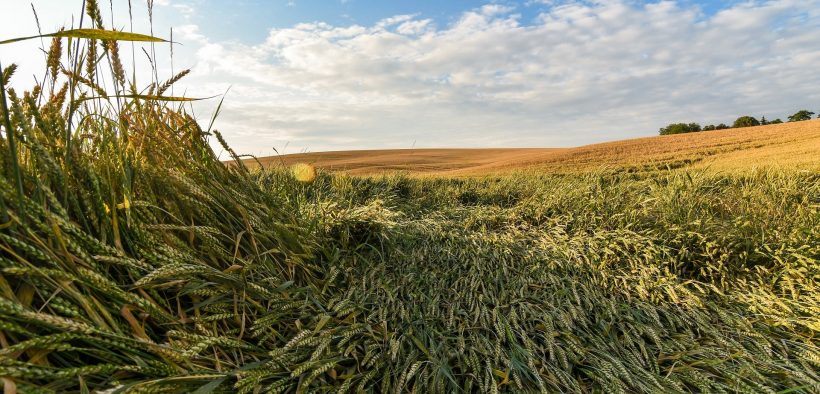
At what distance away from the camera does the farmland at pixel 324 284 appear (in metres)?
0.98

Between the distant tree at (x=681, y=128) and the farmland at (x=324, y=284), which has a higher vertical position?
the distant tree at (x=681, y=128)

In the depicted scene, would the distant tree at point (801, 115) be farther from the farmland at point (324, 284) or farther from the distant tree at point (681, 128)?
the farmland at point (324, 284)

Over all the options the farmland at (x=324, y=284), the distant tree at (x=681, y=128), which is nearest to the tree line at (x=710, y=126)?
the distant tree at (x=681, y=128)

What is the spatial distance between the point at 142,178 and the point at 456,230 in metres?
2.00

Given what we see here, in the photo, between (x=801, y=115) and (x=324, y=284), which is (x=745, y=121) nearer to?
(x=801, y=115)

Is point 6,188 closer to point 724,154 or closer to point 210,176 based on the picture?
point 210,176

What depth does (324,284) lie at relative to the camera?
1.82m

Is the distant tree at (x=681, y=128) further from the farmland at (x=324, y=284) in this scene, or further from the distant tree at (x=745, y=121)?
the farmland at (x=324, y=284)

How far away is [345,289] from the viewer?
189cm

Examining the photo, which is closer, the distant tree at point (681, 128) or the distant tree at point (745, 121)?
the distant tree at point (681, 128)

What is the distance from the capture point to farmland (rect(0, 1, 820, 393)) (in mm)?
977

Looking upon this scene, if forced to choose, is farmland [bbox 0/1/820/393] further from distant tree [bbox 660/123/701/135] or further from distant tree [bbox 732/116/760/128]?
distant tree [bbox 732/116/760/128]

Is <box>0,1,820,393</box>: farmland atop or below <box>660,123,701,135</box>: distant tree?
below

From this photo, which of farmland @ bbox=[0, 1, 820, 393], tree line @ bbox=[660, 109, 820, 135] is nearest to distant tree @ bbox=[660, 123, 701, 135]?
tree line @ bbox=[660, 109, 820, 135]
